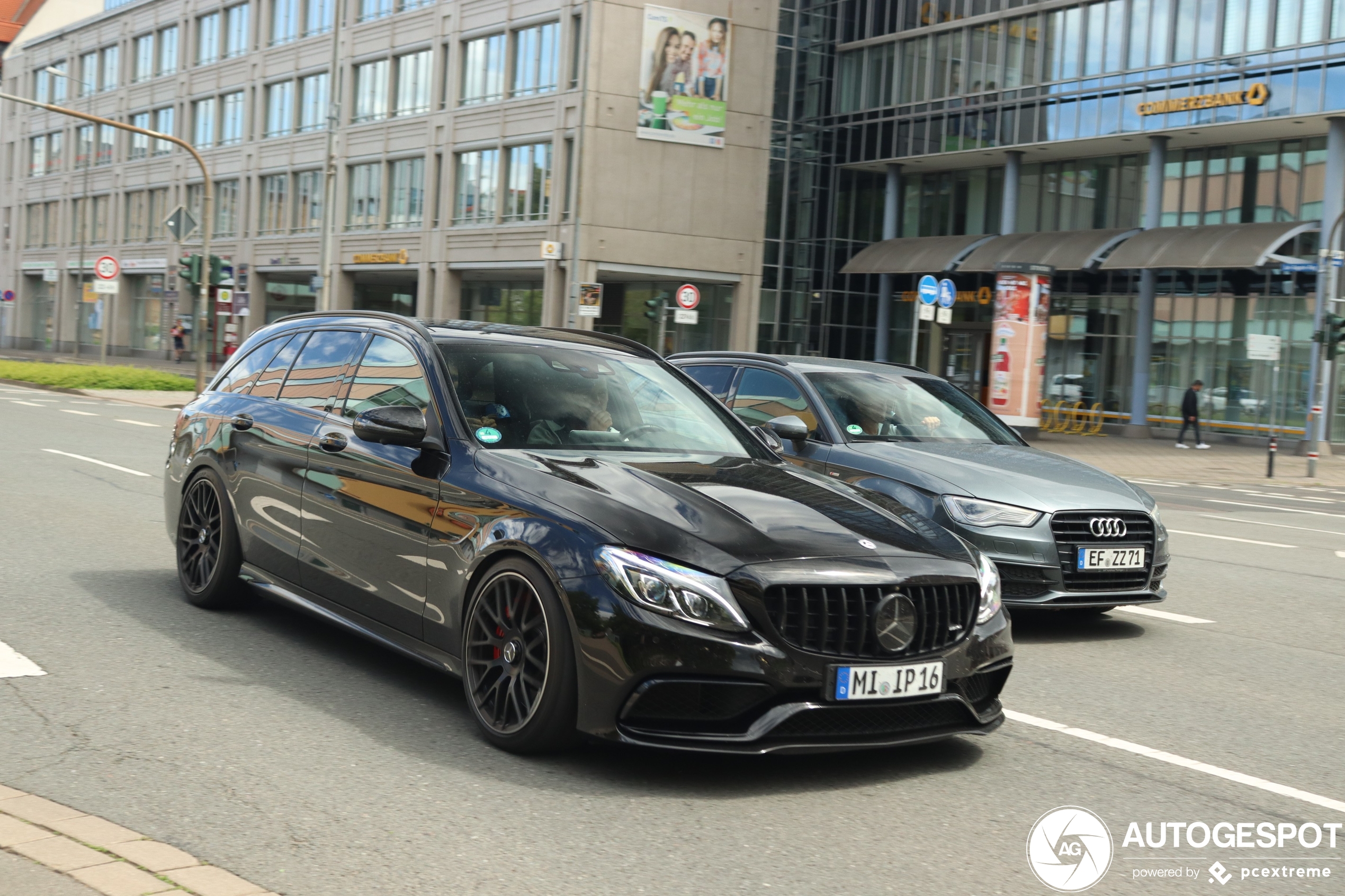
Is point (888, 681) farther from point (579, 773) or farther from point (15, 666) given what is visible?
point (15, 666)

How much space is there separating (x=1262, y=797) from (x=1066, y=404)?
130 feet

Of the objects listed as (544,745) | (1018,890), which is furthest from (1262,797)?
(544,745)

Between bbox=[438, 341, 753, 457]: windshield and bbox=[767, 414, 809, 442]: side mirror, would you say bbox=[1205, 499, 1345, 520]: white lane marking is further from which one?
bbox=[438, 341, 753, 457]: windshield

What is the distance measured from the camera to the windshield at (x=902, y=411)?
8719 mm

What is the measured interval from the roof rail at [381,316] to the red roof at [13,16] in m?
91.5

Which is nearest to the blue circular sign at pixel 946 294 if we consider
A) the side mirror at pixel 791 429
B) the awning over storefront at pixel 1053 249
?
the awning over storefront at pixel 1053 249

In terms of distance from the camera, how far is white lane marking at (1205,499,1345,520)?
19.5 metres

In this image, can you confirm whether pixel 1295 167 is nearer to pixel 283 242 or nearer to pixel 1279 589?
pixel 1279 589

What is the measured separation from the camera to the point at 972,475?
7.88 meters

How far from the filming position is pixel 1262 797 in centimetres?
489

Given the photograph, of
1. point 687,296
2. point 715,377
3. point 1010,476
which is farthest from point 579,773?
point 687,296

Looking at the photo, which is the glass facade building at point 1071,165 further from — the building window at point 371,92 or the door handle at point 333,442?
the door handle at point 333,442

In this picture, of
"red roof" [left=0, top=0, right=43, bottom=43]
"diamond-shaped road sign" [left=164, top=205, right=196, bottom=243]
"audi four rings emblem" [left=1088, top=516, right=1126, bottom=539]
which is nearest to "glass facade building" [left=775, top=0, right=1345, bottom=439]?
"diamond-shaped road sign" [left=164, top=205, right=196, bottom=243]

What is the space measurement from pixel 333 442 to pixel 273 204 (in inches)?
2254
